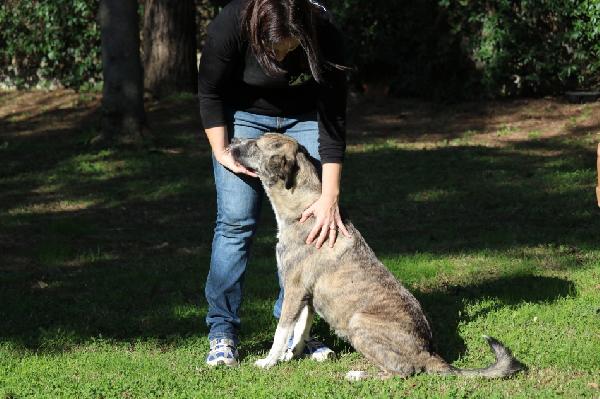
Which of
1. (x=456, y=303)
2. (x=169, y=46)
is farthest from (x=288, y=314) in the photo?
(x=169, y=46)

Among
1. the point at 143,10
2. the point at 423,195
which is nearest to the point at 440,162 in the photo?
the point at 423,195

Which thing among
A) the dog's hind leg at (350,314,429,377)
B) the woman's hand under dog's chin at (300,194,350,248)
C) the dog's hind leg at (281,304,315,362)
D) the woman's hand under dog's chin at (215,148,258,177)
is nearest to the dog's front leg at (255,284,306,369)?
the dog's hind leg at (281,304,315,362)

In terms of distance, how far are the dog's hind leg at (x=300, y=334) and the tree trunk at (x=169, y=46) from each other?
10.9 metres

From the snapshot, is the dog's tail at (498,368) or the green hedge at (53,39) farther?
the green hedge at (53,39)

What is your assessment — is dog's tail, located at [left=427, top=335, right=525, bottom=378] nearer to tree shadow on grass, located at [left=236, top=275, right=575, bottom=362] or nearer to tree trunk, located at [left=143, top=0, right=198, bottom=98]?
tree shadow on grass, located at [left=236, top=275, right=575, bottom=362]

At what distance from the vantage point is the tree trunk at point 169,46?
15734 millimetres

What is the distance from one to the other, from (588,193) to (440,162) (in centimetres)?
237

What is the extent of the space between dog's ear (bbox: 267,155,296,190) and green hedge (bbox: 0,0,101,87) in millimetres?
12533

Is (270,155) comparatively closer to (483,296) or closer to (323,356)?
(323,356)

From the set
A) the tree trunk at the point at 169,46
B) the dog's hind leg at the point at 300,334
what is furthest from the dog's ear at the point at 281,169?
the tree trunk at the point at 169,46

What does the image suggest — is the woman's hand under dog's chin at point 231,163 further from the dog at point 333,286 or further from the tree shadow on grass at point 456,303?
the tree shadow on grass at point 456,303

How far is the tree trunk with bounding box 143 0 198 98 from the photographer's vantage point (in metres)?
15.7

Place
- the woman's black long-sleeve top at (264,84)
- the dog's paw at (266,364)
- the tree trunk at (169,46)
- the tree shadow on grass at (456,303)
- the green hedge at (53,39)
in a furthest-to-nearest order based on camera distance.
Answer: the green hedge at (53,39) < the tree trunk at (169,46) < the tree shadow on grass at (456,303) < the dog's paw at (266,364) < the woman's black long-sleeve top at (264,84)

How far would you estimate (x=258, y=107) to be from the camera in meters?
5.43
